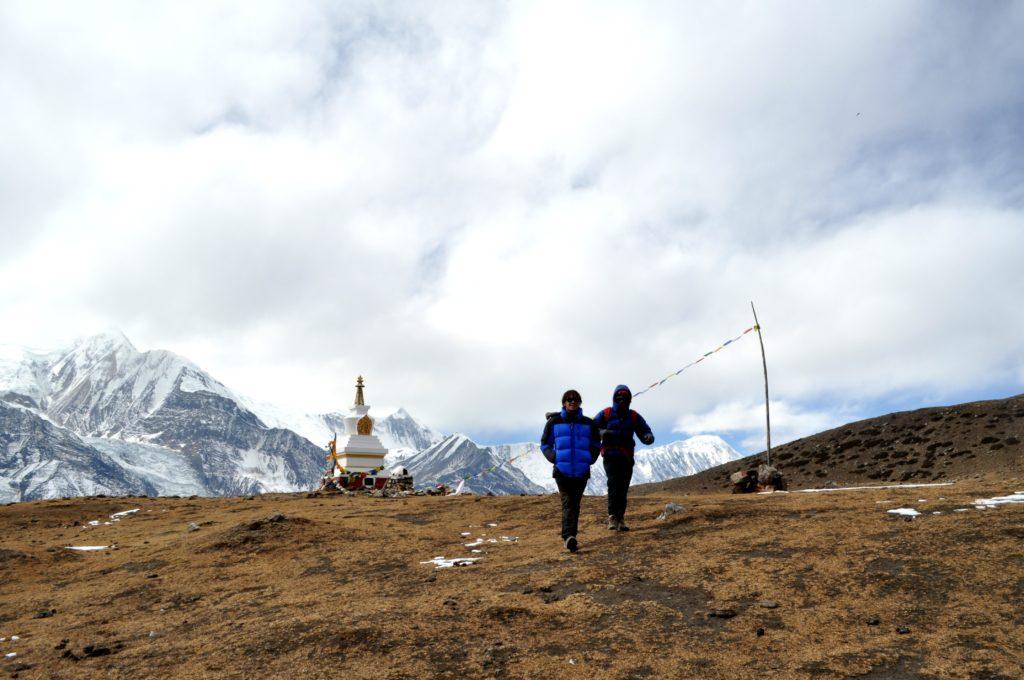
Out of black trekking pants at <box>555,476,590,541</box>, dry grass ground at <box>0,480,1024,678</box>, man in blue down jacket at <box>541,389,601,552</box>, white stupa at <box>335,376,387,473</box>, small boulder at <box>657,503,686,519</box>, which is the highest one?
white stupa at <box>335,376,387,473</box>

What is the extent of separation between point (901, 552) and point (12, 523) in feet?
79.5

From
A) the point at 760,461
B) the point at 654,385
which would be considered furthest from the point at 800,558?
the point at 760,461

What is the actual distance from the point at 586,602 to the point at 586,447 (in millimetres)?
3722

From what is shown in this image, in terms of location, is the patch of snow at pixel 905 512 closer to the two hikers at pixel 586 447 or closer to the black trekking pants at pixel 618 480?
the two hikers at pixel 586 447

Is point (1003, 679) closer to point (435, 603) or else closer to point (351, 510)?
point (435, 603)

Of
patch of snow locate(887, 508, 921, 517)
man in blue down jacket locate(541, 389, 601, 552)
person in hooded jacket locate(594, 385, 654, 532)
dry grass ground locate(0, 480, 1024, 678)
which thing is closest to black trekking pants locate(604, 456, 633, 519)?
person in hooded jacket locate(594, 385, 654, 532)

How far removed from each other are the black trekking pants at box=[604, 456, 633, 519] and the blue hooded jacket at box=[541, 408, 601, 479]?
0.42 meters

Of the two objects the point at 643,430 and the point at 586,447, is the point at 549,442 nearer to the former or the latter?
the point at 586,447

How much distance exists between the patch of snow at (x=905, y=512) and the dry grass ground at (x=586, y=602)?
20 cm

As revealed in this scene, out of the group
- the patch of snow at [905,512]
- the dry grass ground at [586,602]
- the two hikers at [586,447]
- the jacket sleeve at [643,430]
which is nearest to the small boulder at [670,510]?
the dry grass ground at [586,602]

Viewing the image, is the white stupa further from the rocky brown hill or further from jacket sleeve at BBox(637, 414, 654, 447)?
jacket sleeve at BBox(637, 414, 654, 447)

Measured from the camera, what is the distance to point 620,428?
1179cm

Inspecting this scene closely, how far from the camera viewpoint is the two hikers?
11039mm

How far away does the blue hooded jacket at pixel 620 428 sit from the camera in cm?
1171
